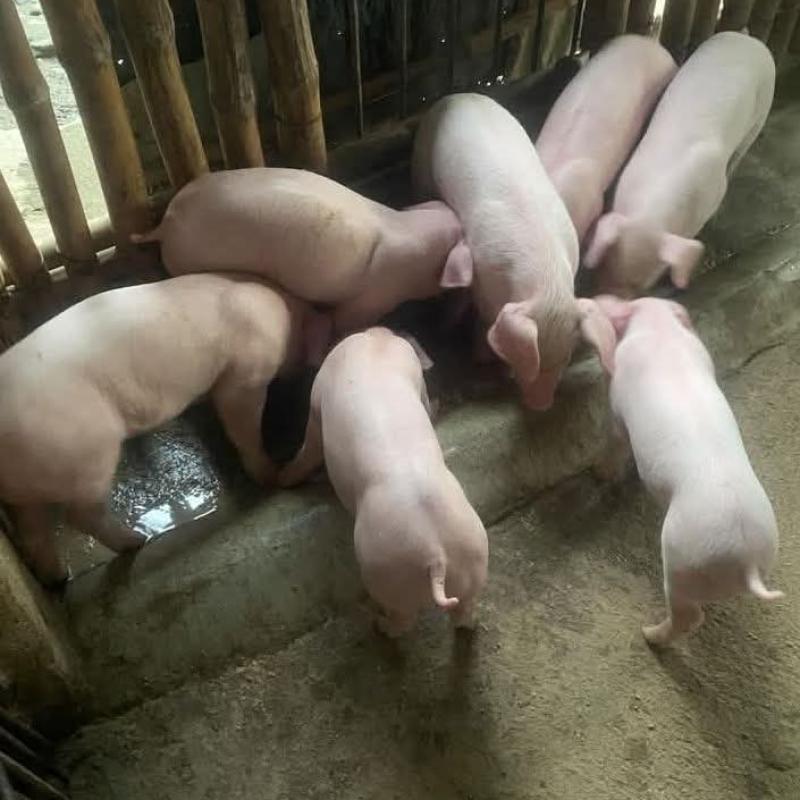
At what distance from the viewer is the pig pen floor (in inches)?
58.9

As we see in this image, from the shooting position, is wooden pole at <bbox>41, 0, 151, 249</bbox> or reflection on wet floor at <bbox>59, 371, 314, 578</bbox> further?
reflection on wet floor at <bbox>59, 371, 314, 578</bbox>

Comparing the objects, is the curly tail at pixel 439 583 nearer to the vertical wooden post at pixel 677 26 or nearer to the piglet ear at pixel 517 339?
the piglet ear at pixel 517 339

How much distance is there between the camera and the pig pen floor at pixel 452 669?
58.9 inches

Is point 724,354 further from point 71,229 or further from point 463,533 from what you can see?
point 71,229

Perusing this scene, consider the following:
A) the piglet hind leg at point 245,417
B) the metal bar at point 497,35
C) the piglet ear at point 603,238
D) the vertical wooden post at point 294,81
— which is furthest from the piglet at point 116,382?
the metal bar at point 497,35

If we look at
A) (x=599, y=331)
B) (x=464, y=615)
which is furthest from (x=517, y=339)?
(x=464, y=615)

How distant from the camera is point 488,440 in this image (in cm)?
175

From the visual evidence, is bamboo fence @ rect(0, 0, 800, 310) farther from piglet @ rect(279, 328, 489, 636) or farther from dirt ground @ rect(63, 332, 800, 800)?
dirt ground @ rect(63, 332, 800, 800)

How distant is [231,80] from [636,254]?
83 centimetres

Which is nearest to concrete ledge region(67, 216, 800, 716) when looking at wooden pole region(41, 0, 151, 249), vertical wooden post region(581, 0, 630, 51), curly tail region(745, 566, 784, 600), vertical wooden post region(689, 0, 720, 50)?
curly tail region(745, 566, 784, 600)

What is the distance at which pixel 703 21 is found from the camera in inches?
89.7

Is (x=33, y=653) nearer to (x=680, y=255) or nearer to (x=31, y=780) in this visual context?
(x=31, y=780)

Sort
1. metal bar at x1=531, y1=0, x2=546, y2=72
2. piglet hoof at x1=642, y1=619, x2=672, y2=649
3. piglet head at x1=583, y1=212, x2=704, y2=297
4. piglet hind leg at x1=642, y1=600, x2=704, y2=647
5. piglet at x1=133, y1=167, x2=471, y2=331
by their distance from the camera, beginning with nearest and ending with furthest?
piglet hind leg at x1=642, y1=600, x2=704, y2=647 → piglet hoof at x1=642, y1=619, x2=672, y2=649 → piglet at x1=133, y1=167, x2=471, y2=331 → piglet head at x1=583, y1=212, x2=704, y2=297 → metal bar at x1=531, y1=0, x2=546, y2=72

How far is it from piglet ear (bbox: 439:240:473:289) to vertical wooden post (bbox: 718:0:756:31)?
1.07 metres
